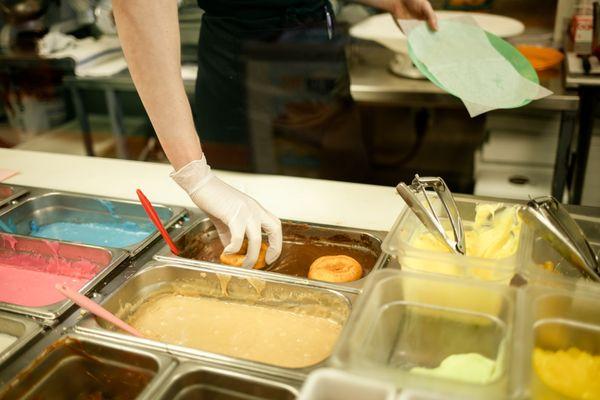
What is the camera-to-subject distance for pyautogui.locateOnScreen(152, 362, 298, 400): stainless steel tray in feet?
3.42

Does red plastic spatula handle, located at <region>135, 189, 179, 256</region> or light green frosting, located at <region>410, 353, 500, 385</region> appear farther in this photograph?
red plastic spatula handle, located at <region>135, 189, 179, 256</region>

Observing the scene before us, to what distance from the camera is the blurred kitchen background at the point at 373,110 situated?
9.10 feet

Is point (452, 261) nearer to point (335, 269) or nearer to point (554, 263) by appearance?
point (554, 263)

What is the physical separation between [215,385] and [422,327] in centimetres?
41

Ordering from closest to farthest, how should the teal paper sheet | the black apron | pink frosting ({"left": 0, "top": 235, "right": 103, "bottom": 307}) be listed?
pink frosting ({"left": 0, "top": 235, "right": 103, "bottom": 307}) < the teal paper sheet < the black apron

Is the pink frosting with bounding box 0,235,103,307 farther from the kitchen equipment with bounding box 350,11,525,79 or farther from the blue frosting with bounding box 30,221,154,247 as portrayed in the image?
the kitchen equipment with bounding box 350,11,525,79

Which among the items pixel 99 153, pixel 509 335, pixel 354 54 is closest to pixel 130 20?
pixel 509 335

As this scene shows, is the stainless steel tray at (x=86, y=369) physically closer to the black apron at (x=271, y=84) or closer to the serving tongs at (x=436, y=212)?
the serving tongs at (x=436, y=212)

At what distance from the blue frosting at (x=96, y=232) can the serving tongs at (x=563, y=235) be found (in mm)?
1135

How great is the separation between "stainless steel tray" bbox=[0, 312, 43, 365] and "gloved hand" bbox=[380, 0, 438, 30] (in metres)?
1.50

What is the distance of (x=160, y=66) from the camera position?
1.44m

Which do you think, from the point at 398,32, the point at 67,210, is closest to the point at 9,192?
the point at 67,210

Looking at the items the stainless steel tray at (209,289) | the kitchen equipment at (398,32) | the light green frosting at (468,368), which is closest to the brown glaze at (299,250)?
the stainless steel tray at (209,289)

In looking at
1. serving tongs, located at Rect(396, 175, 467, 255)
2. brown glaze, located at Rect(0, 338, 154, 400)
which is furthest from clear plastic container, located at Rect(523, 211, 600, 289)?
brown glaze, located at Rect(0, 338, 154, 400)
